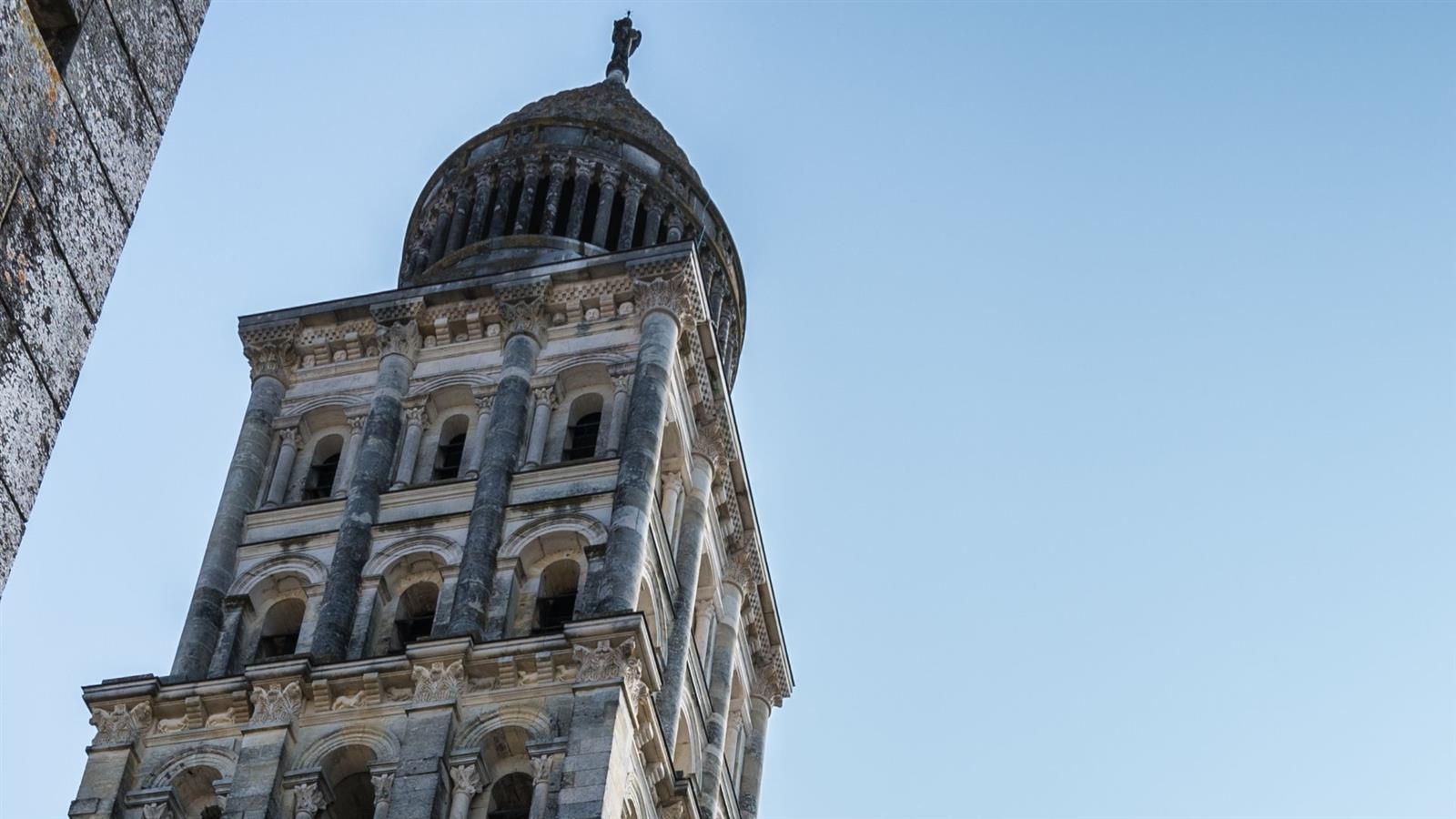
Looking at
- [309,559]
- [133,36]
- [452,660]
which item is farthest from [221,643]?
[133,36]

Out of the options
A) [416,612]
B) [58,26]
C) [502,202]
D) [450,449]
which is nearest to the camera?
[58,26]

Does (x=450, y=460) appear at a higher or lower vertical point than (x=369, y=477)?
higher

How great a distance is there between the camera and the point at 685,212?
53031mm

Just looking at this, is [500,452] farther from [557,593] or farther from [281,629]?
[281,629]

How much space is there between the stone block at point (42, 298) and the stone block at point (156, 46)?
3.16ft

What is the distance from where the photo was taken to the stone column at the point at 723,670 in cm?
4372

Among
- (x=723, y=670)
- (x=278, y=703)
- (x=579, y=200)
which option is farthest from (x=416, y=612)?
(x=579, y=200)

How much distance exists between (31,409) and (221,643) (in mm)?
32416

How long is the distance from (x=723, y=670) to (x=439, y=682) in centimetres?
1014

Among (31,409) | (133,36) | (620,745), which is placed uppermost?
(620,745)

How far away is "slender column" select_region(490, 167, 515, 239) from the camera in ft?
167

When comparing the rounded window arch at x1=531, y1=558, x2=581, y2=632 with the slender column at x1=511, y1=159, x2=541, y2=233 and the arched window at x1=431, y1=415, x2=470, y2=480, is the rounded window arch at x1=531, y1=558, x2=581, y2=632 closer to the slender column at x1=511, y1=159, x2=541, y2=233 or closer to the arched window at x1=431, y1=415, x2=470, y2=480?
the arched window at x1=431, y1=415, x2=470, y2=480

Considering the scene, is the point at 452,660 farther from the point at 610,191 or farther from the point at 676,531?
the point at 610,191

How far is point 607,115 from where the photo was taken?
55.0 meters
